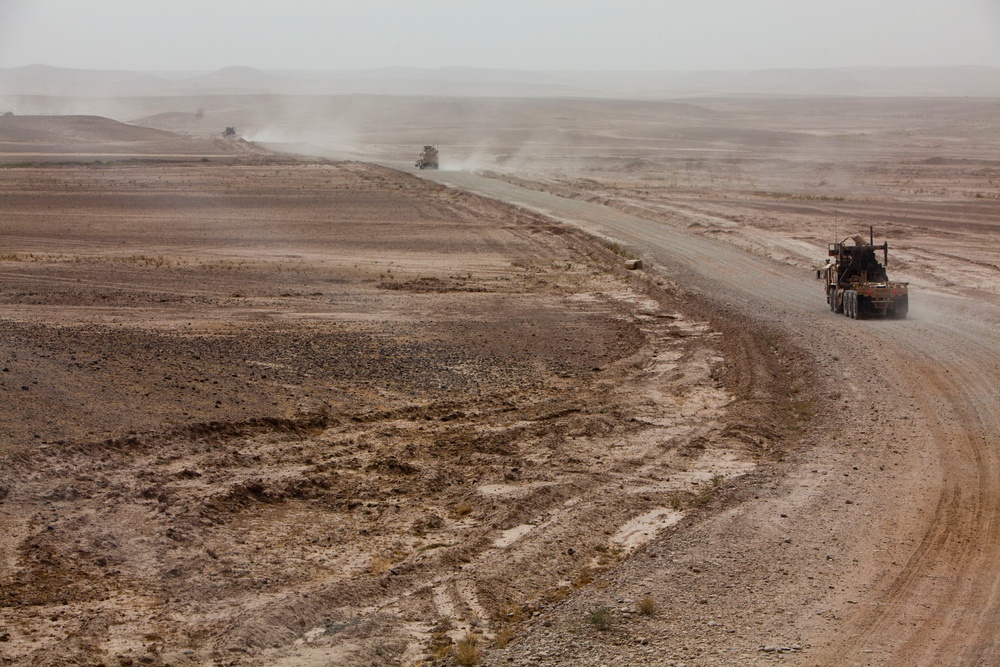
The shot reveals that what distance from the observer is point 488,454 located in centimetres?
1625

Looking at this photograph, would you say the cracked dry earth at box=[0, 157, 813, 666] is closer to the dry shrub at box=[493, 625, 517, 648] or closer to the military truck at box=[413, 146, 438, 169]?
the dry shrub at box=[493, 625, 517, 648]

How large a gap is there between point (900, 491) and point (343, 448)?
325 inches

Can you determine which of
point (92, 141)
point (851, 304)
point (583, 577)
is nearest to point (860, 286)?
point (851, 304)

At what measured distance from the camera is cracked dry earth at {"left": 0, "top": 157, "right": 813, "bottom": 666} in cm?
1087

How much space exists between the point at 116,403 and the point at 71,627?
23.0 ft

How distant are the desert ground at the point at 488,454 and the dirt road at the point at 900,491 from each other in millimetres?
60

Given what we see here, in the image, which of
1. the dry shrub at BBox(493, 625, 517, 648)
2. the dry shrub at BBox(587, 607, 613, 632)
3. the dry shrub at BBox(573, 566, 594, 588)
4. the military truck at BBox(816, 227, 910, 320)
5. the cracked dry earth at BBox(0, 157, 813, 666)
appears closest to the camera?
the dry shrub at BBox(493, 625, 517, 648)

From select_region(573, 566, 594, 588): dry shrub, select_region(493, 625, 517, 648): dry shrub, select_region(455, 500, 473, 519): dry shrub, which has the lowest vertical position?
select_region(573, 566, 594, 588): dry shrub

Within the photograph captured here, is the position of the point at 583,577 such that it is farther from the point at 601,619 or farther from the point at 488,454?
the point at 488,454

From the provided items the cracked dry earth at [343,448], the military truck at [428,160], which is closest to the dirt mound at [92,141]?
the military truck at [428,160]

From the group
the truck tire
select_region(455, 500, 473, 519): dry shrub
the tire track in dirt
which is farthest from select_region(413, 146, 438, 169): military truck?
select_region(455, 500, 473, 519): dry shrub

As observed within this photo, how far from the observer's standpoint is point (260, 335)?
23.0 metres

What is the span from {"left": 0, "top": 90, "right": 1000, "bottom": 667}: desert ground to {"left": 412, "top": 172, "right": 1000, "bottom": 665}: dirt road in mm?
60

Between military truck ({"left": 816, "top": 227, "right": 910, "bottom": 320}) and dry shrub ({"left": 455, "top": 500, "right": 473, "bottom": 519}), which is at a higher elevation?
military truck ({"left": 816, "top": 227, "right": 910, "bottom": 320})
